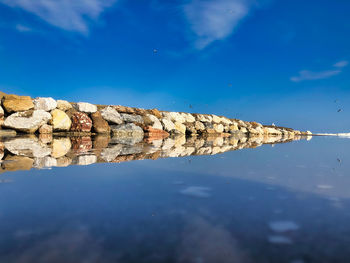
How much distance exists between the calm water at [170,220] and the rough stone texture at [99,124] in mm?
8425

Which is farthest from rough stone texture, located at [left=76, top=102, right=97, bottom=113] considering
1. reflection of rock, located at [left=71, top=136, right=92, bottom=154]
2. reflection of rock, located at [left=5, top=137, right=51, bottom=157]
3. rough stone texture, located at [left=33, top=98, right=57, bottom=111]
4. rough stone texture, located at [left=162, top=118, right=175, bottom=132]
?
reflection of rock, located at [left=5, top=137, right=51, bottom=157]

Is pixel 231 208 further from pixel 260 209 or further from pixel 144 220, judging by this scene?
pixel 144 220

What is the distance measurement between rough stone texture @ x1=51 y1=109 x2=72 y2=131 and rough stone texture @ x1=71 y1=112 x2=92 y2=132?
273 millimetres

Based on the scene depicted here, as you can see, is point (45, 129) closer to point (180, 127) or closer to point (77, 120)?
point (77, 120)

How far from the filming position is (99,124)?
10.1 metres

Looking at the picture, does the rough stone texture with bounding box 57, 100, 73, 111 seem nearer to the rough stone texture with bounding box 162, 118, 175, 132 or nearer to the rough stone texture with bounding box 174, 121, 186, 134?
the rough stone texture with bounding box 162, 118, 175, 132

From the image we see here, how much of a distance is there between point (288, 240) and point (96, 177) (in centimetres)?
158

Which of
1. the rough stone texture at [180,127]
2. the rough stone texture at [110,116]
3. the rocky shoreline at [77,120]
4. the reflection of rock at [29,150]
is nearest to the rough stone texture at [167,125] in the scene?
the rocky shoreline at [77,120]

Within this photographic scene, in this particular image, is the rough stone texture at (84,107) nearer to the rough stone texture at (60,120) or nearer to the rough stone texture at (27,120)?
the rough stone texture at (60,120)

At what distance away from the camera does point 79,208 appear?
1.21 metres

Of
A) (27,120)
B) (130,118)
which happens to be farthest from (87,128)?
(130,118)

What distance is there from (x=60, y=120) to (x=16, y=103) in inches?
62.1

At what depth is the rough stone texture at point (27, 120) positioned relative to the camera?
7.72 m

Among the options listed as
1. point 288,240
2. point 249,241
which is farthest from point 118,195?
point 288,240
